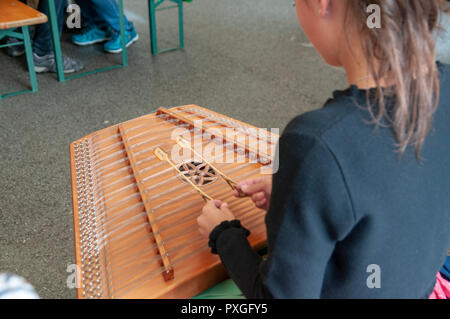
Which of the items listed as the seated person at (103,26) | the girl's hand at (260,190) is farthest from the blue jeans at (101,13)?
the girl's hand at (260,190)

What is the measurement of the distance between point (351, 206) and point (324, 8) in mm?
337

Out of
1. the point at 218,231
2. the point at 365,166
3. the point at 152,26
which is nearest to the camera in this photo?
the point at 365,166

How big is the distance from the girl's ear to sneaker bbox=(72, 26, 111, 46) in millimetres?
3571

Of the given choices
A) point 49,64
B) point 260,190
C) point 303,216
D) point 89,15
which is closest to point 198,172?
point 260,190

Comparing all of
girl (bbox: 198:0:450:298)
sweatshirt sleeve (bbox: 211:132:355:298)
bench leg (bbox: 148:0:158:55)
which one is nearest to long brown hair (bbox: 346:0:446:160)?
girl (bbox: 198:0:450:298)

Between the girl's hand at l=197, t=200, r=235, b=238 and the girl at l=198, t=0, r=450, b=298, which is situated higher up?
the girl at l=198, t=0, r=450, b=298

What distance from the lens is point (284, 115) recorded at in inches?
117

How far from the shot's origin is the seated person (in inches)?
148

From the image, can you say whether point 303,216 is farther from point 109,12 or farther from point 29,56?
point 109,12

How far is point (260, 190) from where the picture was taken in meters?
1.05

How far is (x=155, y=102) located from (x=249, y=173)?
2.00 metres

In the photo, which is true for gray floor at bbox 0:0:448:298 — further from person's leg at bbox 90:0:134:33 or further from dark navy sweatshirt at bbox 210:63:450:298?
dark navy sweatshirt at bbox 210:63:450:298

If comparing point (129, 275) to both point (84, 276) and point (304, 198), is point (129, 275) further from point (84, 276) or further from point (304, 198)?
point (304, 198)

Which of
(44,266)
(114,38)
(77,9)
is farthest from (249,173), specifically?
(77,9)
